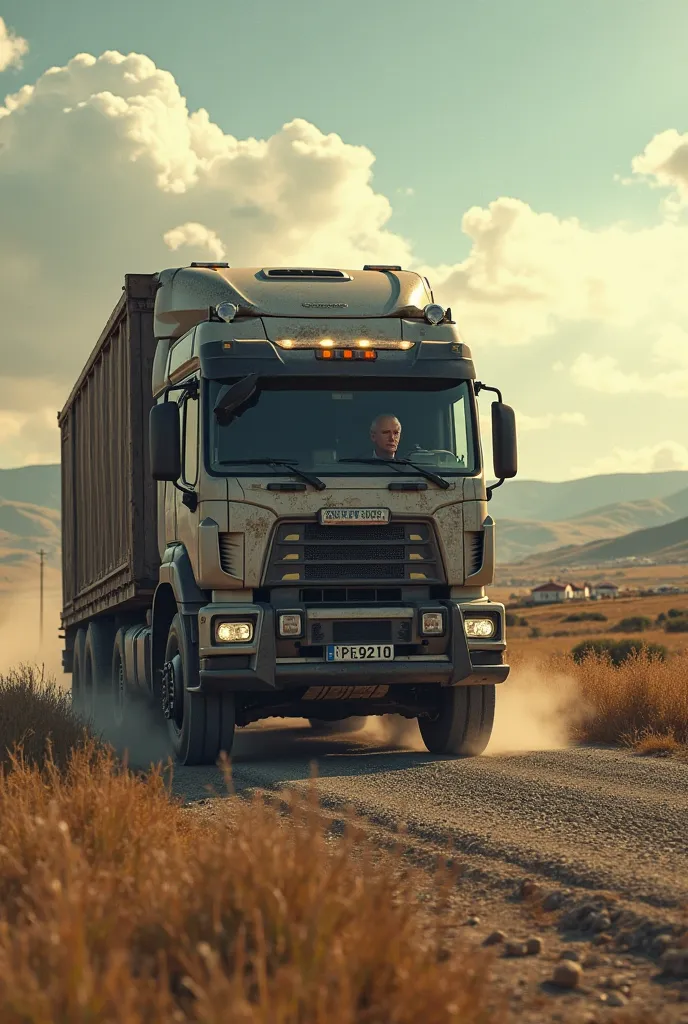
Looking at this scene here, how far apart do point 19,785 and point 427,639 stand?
502 cm

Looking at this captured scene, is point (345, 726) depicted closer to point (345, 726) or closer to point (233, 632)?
point (345, 726)

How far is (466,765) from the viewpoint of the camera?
10820mm

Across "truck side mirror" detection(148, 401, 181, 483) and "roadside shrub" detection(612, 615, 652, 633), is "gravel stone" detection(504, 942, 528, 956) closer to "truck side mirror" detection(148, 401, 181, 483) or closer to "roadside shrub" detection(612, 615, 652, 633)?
"truck side mirror" detection(148, 401, 181, 483)

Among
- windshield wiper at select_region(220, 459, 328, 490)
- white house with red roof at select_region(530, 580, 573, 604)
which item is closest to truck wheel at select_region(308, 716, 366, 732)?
windshield wiper at select_region(220, 459, 328, 490)

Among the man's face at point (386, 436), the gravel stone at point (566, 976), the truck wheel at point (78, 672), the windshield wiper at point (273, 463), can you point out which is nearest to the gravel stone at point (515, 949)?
the gravel stone at point (566, 976)

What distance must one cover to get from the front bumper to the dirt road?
0.71 meters

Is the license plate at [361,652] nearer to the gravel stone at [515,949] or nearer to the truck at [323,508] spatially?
the truck at [323,508]

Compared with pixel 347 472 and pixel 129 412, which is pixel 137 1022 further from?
pixel 129 412

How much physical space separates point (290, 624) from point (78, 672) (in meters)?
9.55

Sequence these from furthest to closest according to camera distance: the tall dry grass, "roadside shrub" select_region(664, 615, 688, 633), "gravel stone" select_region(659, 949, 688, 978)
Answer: "roadside shrub" select_region(664, 615, 688, 633)
the tall dry grass
"gravel stone" select_region(659, 949, 688, 978)

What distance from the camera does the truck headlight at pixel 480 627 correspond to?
11.1 metres

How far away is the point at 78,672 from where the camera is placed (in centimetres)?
1945

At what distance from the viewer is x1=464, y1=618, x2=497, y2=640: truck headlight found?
11109 millimetres

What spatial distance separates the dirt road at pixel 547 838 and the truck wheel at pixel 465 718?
0.95ft
